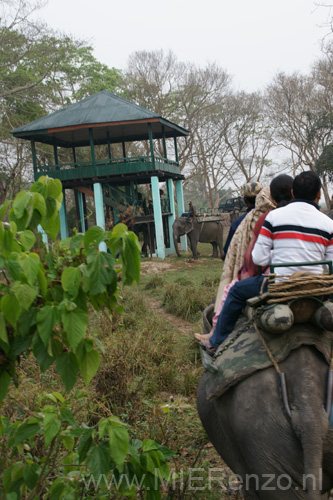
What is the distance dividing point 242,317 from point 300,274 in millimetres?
680

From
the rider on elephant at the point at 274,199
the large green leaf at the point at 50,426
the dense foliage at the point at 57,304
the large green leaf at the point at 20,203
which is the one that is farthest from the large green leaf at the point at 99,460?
the rider on elephant at the point at 274,199

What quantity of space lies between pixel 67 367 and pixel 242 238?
78.1 inches

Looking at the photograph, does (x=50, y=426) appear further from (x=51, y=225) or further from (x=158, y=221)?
(x=158, y=221)

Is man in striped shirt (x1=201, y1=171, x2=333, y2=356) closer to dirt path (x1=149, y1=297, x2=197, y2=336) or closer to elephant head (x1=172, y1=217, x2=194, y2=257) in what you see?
dirt path (x1=149, y1=297, x2=197, y2=336)

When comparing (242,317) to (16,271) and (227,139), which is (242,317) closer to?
(16,271)

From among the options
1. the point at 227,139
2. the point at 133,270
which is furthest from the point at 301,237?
the point at 227,139

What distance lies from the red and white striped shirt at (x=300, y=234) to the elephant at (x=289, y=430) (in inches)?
23.6

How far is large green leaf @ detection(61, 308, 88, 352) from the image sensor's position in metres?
1.99

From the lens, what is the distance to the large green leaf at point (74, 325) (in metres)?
1.99

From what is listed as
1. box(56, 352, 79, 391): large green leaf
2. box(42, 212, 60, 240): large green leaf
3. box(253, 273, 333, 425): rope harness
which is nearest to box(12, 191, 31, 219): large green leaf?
box(42, 212, 60, 240): large green leaf

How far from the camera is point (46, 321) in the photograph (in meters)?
2.01

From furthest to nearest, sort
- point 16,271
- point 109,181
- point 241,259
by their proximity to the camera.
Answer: point 109,181 → point 241,259 → point 16,271

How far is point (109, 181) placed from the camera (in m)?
24.1

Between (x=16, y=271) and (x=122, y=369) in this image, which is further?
(x=122, y=369)
